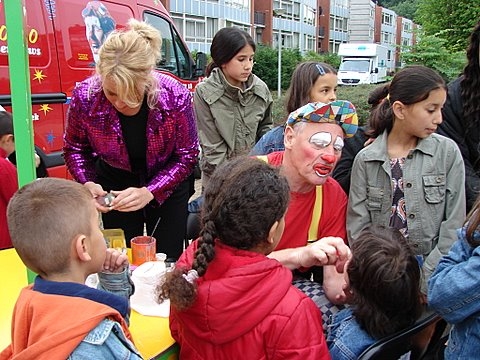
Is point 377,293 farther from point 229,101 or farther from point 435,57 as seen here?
point 435,57

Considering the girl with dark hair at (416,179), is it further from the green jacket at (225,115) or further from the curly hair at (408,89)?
the green jacket at (225,115)

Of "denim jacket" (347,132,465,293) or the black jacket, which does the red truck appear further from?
the black jacket

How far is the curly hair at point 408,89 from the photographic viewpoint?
2158 millimetres

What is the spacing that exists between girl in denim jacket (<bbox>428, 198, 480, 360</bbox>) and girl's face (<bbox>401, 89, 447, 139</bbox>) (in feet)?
2.30

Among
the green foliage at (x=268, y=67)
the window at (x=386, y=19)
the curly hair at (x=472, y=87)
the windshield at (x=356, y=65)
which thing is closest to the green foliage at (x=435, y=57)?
the curly hair at (x=472, y=87)

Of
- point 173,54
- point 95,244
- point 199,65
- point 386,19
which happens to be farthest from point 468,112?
point 386,19

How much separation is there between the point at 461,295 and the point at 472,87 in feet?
4.63

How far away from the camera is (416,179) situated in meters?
2.16

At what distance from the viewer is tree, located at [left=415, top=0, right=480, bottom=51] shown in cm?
1294

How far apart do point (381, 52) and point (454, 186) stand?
119 feet

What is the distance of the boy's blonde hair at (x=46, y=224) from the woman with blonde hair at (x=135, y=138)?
0.86 metres

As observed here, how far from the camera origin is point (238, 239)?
1477 mm

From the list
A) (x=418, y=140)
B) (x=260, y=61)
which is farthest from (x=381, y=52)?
(x=418, y=140)

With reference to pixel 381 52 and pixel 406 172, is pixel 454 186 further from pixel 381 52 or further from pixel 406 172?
pixel 381 52
